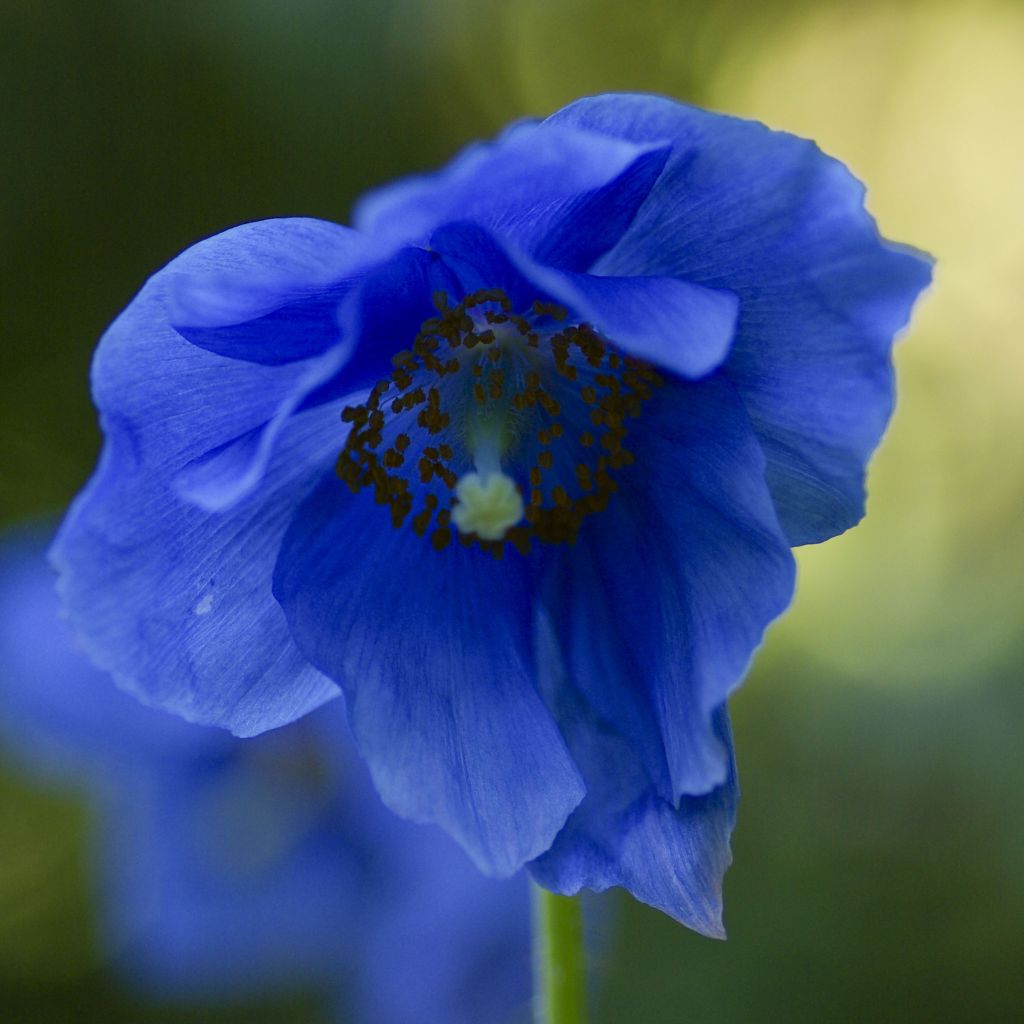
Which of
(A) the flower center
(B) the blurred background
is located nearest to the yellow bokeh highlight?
(B) the blurred background

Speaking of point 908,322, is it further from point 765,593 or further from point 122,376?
point 122,376

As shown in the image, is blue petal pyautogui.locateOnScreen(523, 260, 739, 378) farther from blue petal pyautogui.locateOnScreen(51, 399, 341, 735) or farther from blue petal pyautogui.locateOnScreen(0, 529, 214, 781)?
blue petal pyautogui.locateOnScreen(0, 529, 214, 781)

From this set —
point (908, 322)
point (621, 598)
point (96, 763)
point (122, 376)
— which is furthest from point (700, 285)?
point (96, 763)

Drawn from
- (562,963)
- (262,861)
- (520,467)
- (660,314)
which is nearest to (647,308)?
(660,314)

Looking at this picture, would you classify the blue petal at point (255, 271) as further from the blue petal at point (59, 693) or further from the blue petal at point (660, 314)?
the blue petal at point (59, 693)

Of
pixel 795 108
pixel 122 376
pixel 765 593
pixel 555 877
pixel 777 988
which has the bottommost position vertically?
pixel 777 988

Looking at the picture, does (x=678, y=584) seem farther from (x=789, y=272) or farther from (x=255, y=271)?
(x=255, y=271)
